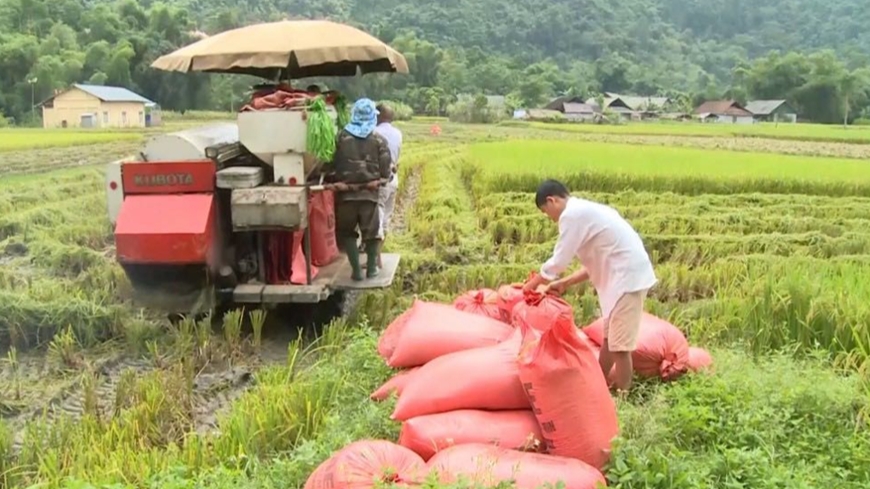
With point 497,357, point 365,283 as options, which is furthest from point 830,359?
point 365,283

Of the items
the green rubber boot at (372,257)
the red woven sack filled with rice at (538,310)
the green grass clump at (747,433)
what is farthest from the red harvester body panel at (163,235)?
the green grass clump at (747,433)

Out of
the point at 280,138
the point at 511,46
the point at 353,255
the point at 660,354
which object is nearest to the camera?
the point at 660,354

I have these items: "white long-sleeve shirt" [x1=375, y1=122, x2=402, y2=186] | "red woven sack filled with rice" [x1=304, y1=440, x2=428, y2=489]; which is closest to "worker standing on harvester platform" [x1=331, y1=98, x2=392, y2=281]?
"white long-sleeve shirt" [x1=375, y1=122, x2=402, y2=186]

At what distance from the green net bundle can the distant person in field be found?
79.5 inches

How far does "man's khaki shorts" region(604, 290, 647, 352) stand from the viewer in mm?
3887

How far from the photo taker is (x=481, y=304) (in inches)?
184

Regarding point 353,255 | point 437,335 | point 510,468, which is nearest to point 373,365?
point 437,335

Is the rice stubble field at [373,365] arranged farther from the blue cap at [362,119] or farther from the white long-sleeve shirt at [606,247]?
the blue cap at [362,119]

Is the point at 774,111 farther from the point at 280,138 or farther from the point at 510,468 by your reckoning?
the point at 510,468

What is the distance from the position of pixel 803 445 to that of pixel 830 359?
162cm

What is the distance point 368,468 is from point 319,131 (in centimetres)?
312

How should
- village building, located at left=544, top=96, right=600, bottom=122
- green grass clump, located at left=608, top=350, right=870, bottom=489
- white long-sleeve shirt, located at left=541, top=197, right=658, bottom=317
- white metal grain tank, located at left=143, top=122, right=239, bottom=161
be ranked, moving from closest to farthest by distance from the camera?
green grass clump, located at left=608, top=350, right=870, bottom=489 → white long-sleeve shirt, located at left=541, top=197, right=658, bottom=317 → white metal grain tank, located at left=143, top=122, right=239, bottom=161 → village building, located at left=544, top=96, right=600, bottom=122

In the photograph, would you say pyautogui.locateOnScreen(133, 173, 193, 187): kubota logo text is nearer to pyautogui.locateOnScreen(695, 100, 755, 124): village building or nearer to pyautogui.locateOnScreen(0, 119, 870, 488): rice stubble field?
pyautogui.locateOnScreen(0, 119, 870, 488): rice stubble field

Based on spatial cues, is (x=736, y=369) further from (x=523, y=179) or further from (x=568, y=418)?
(x=523, y=179)
